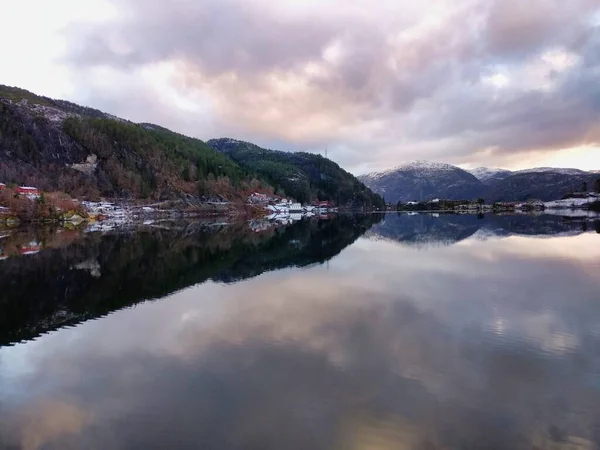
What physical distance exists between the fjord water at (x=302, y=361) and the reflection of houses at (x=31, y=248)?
26.6 ft

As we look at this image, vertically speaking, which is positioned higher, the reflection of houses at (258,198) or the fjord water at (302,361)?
the reflection of houses at (258,198)

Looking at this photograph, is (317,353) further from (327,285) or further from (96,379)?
(327,285)

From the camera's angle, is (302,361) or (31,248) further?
(31,248)

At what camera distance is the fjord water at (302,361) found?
6734 millimetres

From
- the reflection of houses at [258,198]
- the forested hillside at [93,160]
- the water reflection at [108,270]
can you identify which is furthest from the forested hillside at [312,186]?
the water reflection at [108,270]

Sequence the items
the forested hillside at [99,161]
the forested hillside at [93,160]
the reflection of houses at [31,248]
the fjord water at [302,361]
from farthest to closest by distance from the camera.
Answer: the forested hillside at [99,161]
the forested hillside at [93,160]
the reflection of houses at [31,248]
the fjord water at [302,361]

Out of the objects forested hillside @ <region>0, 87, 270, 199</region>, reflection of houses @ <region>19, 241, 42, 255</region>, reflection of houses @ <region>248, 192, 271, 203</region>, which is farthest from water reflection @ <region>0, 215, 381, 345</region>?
reflection of houses @ <region>248, 192, 271, 203</region>

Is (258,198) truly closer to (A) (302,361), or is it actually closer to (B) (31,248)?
(B) (31,248)

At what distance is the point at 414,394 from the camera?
788 centimetres

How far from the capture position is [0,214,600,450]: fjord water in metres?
6.73

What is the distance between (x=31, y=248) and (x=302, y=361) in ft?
93.6

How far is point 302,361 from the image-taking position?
376 inches

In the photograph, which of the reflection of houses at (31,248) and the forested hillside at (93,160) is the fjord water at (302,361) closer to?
the reflection of houses at (31,248)

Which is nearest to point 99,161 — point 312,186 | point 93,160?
point 93,160
